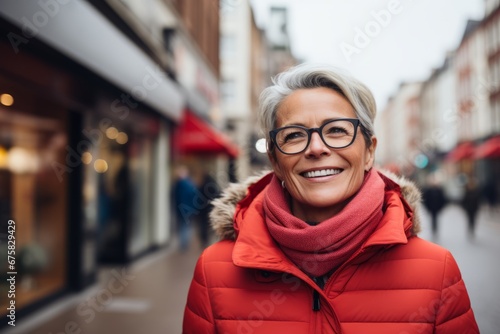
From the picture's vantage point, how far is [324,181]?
178 cm


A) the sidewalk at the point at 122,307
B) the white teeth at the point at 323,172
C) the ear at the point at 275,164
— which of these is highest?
the ear at the point at 275,164

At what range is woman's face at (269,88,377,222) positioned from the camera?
1764 mm

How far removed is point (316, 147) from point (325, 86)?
24 centimetres

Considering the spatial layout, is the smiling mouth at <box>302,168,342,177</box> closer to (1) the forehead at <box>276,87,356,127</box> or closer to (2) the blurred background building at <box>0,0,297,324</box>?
(1) the forehead at <box>276,87,356,127</box>

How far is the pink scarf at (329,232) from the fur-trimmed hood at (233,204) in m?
0.22

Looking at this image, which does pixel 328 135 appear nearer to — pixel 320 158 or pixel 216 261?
pixel 320 158

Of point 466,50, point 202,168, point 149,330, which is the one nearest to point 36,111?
point 149,330

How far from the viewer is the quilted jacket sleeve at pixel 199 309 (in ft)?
6.01

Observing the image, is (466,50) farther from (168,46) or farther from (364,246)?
(364,246)

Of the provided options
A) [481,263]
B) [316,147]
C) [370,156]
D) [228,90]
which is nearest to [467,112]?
[228,90]

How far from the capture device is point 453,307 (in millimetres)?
1688

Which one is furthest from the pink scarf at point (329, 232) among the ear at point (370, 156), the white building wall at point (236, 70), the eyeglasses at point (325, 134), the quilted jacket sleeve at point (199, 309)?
the white building wall at point (236, 70)

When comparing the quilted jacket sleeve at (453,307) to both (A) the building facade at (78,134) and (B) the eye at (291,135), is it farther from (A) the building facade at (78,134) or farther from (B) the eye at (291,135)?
(A) the building facade at (78,134)

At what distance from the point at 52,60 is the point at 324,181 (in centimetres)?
532
